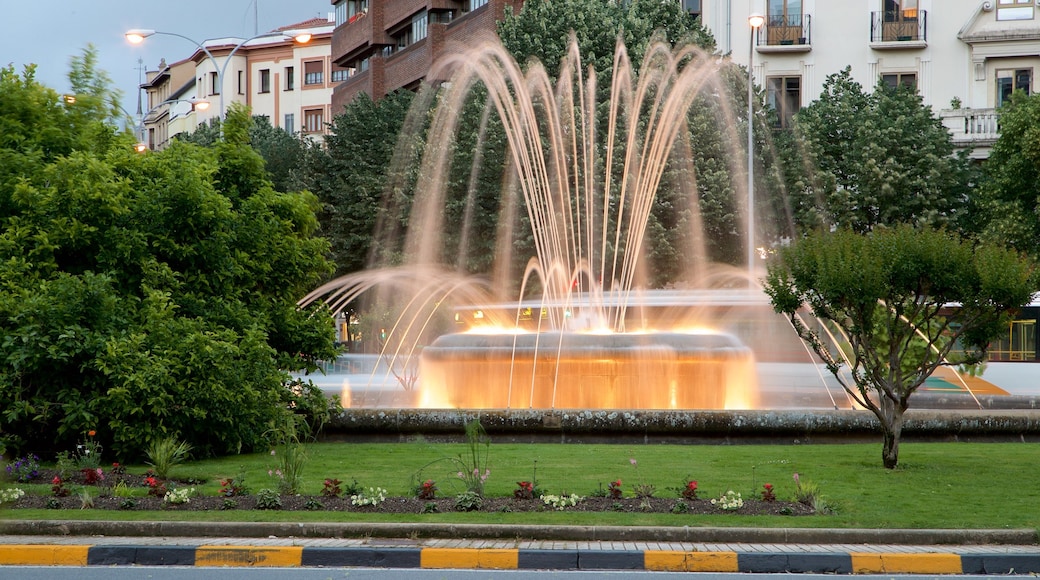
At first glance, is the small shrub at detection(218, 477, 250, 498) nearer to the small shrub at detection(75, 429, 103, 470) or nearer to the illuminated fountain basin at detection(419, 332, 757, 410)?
the small shrub at detection(75, 429, 103, 470)

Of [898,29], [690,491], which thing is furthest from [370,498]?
[898,29]

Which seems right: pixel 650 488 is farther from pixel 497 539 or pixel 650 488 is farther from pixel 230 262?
pixel 230 262

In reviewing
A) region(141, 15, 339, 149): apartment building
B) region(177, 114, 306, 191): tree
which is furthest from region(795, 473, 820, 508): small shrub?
region(141, 15, 339, 149): apartment building

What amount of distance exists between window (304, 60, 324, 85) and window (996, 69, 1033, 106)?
55465 mm

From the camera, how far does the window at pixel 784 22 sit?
5072 cm

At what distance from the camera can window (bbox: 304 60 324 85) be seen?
92625 mm

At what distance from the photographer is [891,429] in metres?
13.6

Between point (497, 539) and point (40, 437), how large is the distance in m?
7.81

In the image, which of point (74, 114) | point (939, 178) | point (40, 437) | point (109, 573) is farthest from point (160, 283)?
point (939, 178)

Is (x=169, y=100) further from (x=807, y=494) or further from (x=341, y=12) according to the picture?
(x=807, y=494)

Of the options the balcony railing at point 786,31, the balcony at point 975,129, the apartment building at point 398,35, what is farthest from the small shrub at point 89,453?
the balcony railing at point 786,31

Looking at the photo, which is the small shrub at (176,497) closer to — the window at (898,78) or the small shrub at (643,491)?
the small shrub at (643,491)

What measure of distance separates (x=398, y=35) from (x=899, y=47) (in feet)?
82.4

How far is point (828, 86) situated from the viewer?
47688mm
